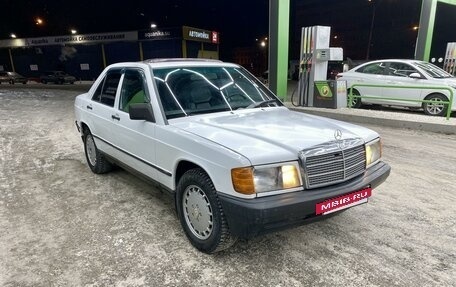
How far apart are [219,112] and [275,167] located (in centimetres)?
117

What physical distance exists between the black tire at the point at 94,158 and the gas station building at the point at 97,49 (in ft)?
83.3

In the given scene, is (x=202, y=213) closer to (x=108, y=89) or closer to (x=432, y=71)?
(x=108, y=89)

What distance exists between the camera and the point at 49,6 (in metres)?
36.1

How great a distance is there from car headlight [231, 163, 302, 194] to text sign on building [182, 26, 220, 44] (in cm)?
2823

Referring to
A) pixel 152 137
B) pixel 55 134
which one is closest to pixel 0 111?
pixel 55 134

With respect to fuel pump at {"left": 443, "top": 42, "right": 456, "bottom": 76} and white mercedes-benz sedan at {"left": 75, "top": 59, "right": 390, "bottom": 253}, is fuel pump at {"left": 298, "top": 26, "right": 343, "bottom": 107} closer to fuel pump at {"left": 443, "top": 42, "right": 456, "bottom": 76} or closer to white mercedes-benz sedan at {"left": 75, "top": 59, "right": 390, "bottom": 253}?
white mercedes-benz sedan at {"left": 75, "top": 59, "right": 390, "bottom": 253}

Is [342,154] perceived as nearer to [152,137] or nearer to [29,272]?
[152,137]

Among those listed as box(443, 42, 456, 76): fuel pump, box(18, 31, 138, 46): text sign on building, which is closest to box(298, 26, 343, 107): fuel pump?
box(443, 42, 456, 76): fuel pump

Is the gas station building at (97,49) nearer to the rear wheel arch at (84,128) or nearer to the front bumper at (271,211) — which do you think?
the rear wheel arch at (84,128)

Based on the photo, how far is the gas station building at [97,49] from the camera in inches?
1166

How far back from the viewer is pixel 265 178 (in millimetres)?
2295

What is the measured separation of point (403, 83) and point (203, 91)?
804 centimetres

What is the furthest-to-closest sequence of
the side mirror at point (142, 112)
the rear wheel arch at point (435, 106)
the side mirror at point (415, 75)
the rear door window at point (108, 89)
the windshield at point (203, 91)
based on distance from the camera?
the side mirror at point (415, 75)
the rear wheel arch at point (435, 106)
the rear door window at point (108, 89)
the windshield at point (203, 91)
the side mirror at point (142, 112)

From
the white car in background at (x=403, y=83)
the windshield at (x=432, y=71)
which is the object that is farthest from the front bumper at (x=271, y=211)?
the windshield at (x=432, y=71)
